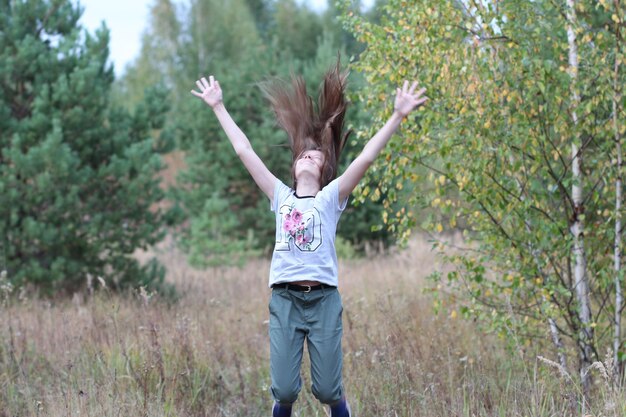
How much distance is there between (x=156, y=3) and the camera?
111 feet

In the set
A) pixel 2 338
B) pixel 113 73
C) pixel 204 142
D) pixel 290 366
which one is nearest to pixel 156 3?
pixel 204 142

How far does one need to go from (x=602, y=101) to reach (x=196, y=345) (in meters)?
3.50

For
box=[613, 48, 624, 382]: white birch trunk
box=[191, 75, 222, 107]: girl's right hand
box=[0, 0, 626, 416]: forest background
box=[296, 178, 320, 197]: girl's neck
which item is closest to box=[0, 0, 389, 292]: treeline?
box=[0, 0, 626, 416]: forest background

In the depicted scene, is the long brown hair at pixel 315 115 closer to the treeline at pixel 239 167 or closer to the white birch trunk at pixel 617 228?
the white birch trunk at pixel 617 228

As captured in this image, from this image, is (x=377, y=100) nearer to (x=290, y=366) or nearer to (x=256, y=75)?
(x=290, y=366)

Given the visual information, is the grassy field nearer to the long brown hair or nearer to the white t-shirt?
the white t-shirt

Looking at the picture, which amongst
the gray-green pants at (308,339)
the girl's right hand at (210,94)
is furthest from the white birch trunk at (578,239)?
the girl's right hand at (210,94)

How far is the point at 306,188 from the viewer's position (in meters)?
3.96

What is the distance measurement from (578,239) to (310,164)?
2.10 meters

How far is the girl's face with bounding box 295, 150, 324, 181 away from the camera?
3.98 meters

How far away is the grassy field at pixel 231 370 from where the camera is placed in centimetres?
453

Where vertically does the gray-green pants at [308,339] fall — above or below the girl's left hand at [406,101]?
below

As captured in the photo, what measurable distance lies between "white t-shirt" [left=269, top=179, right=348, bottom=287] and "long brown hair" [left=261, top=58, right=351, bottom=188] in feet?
1.15

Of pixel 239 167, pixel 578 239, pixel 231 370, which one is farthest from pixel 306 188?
pixel 239 167
